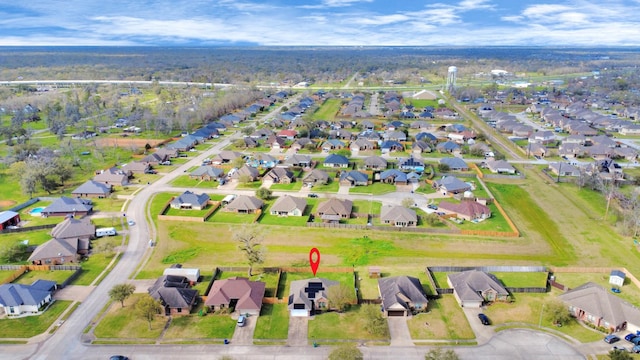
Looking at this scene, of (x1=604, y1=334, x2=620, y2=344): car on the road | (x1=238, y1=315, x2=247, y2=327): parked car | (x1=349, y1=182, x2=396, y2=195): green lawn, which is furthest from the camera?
(x1=349, y1=182, x2=396, y2=195): green lawn

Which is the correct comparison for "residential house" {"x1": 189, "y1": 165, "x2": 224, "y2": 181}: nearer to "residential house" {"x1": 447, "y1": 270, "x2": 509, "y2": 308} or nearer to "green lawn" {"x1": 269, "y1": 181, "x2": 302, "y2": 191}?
"green lawn" {"x1": 269, "y1": 181, "x2": 302, "y2": 191}

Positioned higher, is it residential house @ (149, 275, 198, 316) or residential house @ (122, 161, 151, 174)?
residential house @ (122, 161, 151, 174)

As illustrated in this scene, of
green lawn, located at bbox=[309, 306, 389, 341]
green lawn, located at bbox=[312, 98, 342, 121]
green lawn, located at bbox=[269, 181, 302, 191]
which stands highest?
green lawn, located at bbox=[312, 98, 342, 121]

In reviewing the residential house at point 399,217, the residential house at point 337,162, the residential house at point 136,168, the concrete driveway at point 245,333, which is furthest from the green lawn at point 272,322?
the residential house at point 136,168

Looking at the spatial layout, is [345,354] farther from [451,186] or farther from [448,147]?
[448,147]

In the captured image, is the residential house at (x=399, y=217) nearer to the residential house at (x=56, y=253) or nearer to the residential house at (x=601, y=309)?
the residential house at (x=601, y=309)

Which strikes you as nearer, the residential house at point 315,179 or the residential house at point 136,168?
the residential house at point 315,179

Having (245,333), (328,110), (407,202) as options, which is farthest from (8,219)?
(328,110)

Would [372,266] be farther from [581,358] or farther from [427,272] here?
[581,358]

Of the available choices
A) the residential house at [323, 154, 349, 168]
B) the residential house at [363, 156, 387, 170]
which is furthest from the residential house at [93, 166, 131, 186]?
the residential house at [363, 156, 387, 170]
